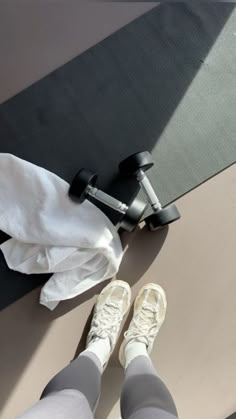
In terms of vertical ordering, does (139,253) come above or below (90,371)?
above

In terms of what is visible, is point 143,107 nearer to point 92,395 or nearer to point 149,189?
point 149,189

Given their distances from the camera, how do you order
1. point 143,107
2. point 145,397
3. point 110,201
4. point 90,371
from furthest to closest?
point 143,107, point 110,201, point 90,371, point 145,397

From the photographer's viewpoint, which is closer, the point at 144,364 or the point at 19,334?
the point at 144,364

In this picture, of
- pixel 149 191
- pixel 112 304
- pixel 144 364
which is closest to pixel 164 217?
pixel 149 191

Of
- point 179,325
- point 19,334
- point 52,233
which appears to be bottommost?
point 179,325

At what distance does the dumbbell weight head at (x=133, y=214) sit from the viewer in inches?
48.4

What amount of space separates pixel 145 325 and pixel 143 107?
2.31ft

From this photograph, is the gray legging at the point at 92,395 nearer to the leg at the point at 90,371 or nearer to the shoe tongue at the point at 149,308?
the leg at the point at 90,371

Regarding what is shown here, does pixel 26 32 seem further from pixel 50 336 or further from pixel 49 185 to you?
pixel 50 336

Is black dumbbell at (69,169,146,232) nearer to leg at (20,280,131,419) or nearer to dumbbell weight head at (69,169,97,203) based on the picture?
dumbbell weight head at (69,169,97,203)

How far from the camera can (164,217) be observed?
1.23 m

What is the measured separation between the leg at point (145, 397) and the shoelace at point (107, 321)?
0.61 feet

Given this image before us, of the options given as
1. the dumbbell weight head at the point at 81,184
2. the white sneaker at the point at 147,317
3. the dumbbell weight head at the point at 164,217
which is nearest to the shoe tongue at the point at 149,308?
the white sneaker at the point at 147,317

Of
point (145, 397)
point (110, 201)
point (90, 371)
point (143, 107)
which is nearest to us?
point (145, 397)
